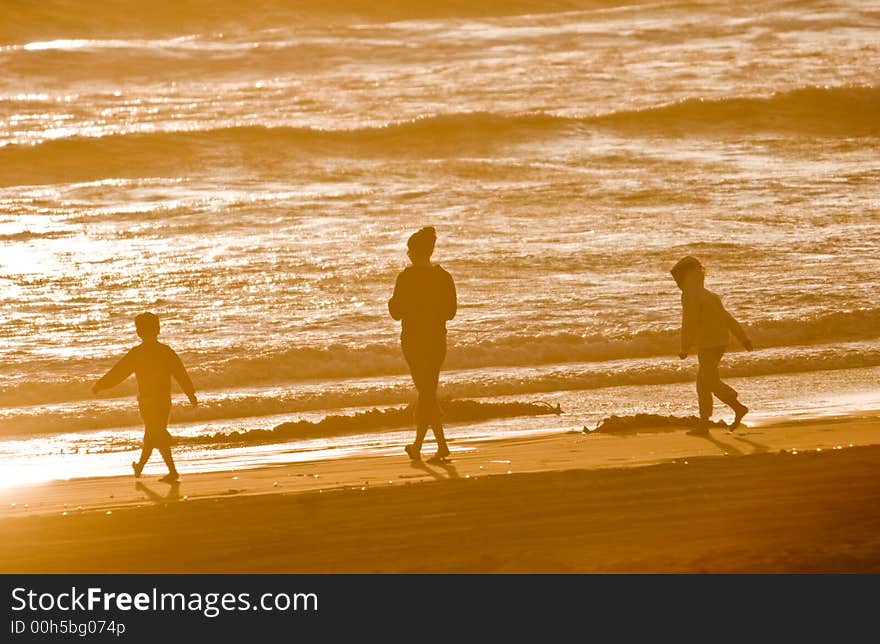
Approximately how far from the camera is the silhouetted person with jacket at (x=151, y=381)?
9.88m

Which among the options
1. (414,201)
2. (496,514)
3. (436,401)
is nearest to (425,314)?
(436,401)

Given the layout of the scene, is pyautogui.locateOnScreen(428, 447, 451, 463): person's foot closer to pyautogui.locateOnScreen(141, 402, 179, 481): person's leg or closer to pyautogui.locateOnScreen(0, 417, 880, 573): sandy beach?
pyautogui.locateOnScreen(0, 417, 880, 573): sandy beach

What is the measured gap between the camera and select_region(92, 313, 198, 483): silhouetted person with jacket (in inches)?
389

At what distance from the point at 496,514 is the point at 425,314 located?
234 centimetres

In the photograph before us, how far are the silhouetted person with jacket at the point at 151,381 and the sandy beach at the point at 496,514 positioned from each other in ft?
1.03

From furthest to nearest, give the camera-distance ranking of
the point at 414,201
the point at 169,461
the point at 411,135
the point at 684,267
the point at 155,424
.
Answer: the point at 411,135, the point at 414,201, the point at 684,267, the point at 155,424, the point at 169,461

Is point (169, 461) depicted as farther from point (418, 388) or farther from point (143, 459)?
point (418, 388)

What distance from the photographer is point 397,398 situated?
46.2 feet

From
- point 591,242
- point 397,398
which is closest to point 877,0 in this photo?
point 591,242

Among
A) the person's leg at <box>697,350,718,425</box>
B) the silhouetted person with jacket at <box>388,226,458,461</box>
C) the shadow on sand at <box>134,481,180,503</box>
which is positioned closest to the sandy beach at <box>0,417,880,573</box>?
the shadow on sand at <box>134,481,180,503</box>

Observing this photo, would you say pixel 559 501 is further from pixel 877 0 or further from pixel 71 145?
pixel 877 0

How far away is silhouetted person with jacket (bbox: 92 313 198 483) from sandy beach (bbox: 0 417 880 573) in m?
0.31

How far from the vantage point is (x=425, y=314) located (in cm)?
970
